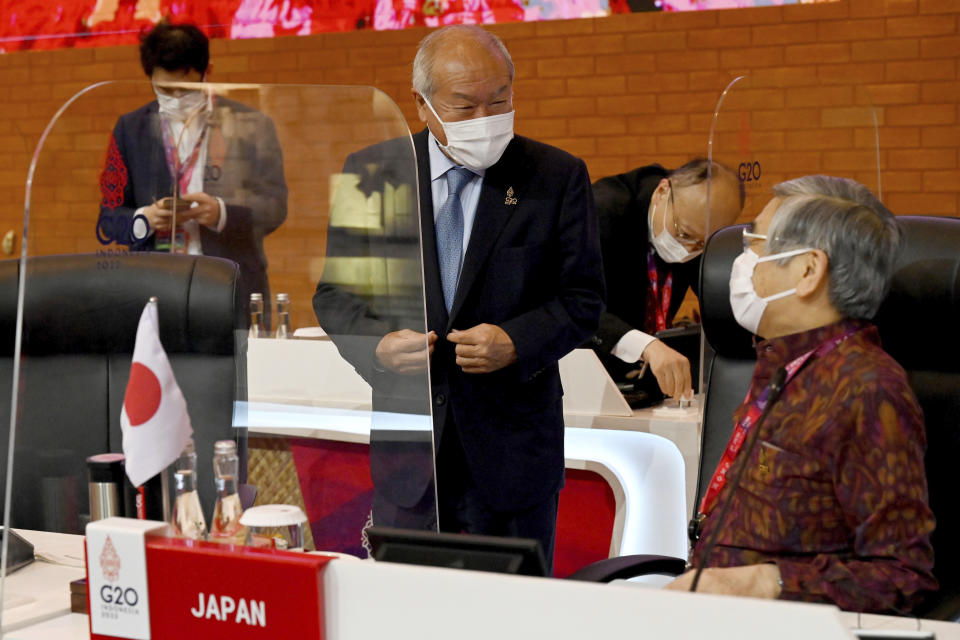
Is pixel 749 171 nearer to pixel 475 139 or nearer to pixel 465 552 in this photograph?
pixel 475 139

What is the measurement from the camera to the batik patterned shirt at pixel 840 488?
1.33 metres

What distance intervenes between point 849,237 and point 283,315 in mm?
876

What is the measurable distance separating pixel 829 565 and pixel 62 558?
3.40 ft

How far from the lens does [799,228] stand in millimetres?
1566

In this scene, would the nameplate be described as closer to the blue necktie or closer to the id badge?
the id badge

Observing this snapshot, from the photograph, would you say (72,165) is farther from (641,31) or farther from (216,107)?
(641,31)

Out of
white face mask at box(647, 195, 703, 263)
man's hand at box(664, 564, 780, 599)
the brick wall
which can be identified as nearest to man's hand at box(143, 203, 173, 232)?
man's hand at box(664, 564, 780, 599)

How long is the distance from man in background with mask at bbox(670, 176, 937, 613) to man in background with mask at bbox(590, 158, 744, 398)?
111 centimetres

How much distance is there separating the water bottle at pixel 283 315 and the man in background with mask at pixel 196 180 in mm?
16

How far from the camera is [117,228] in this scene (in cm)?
114

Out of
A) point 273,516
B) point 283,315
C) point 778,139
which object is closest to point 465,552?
point 273,516

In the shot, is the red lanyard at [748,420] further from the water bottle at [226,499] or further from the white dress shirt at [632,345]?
the white dress shirt at [632,345]

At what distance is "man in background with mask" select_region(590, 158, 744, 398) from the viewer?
2816mm

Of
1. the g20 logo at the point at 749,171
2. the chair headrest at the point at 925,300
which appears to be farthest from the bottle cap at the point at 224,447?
the g20 logo at the point at 749,171
